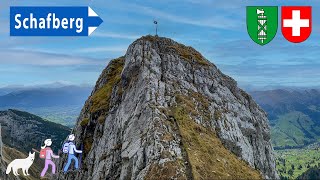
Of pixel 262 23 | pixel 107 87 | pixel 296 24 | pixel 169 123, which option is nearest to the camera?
pixel 296 24

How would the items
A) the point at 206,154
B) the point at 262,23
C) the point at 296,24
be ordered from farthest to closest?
the point at 262,23 < the point at 296,24 < the point at 206,154

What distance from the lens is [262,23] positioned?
6756 cm

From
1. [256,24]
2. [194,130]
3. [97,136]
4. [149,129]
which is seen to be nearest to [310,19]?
[256,24]

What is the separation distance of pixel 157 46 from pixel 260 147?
31.5m

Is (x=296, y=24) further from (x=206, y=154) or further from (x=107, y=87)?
(x=107, y=87)

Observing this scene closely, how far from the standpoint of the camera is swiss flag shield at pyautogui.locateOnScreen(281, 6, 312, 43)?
65188 mm

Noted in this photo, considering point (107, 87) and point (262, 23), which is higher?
A: point (262, 23)

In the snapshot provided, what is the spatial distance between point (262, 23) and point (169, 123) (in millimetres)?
22351

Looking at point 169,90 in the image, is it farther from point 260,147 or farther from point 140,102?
point 260,147

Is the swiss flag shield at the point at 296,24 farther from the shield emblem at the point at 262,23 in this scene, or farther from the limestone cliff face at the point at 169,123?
the limestone cliff face at the point at 169,123

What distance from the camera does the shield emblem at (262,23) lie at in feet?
216

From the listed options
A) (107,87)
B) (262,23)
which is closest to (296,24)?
(262,23)

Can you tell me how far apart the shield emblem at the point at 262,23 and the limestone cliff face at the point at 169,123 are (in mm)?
17868

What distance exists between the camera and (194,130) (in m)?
69.1
